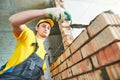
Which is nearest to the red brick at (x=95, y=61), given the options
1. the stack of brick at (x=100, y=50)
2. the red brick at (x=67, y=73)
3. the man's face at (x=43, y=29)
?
the stack of brick at (x=100, y=50)

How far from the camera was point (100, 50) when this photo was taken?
3.13ft

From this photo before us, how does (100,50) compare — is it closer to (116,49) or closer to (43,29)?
(116,49)

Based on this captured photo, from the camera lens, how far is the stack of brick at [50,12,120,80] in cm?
82

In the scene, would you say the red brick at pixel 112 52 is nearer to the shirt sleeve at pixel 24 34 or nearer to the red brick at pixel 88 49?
the red brick at pixel 88 49

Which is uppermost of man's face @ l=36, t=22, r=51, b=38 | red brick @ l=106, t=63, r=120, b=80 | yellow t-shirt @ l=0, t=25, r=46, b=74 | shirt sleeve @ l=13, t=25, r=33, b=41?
man's face @ l=36, t=22, r=51, b=38

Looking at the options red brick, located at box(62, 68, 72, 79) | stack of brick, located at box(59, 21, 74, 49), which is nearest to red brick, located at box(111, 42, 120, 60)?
red brick, located at box(62, 68, 72, 79)

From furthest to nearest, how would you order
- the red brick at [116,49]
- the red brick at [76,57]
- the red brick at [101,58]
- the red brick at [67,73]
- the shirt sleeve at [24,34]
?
the red brick at [67,73] → the shirt sleeve at [24,34] → the red brick at [76,57] → the red brick at [101,58] → the red brick at [116,49]

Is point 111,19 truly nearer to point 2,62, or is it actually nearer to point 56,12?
point 56,12

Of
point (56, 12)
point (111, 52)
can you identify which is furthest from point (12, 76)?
point (111, 52)

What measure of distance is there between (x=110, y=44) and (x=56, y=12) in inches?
20.4

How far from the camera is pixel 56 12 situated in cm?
120

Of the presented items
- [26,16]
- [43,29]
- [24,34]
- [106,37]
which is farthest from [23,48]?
[106,37]

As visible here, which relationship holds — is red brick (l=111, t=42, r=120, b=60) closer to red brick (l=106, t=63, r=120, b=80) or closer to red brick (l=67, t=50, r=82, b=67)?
red brick (l=106, t=63, r=120, b=80)

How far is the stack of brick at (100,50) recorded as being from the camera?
0.82 m
